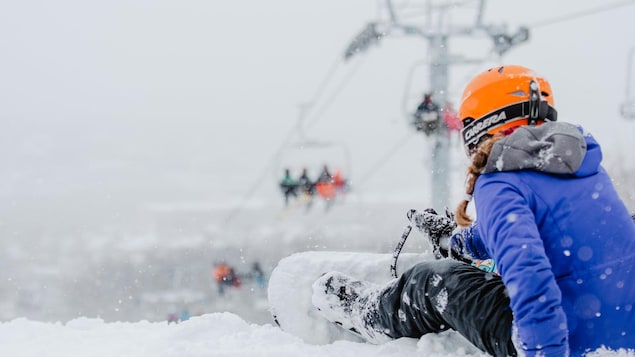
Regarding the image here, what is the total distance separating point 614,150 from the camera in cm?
2762

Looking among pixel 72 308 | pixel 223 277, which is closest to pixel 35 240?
pixel 72 308

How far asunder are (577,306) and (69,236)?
97.7 meters

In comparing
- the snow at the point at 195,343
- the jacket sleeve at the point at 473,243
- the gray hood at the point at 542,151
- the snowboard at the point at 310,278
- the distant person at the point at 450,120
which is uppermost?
the distant person at the point at 450,120

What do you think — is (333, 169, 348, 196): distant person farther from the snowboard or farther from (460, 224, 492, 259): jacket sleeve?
(460, 224, 492, 259): jacket sleeve

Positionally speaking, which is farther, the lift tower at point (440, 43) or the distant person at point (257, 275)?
the distant person at point (257, 275)

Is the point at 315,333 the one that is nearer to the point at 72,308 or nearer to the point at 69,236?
the point at 72,308

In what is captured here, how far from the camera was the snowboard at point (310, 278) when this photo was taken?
2.94 metres

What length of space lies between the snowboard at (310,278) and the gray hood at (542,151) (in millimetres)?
1225

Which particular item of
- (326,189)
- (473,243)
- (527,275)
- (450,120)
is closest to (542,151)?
(527,275)

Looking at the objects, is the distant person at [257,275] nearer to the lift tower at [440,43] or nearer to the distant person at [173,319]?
the distant person at [173,319]

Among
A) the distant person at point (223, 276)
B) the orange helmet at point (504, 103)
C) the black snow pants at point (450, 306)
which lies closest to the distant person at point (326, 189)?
the distant person at point (223, 276)

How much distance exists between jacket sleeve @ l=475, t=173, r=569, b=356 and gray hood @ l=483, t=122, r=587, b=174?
8 centimetres

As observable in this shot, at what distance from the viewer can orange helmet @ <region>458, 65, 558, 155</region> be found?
2.09 meters

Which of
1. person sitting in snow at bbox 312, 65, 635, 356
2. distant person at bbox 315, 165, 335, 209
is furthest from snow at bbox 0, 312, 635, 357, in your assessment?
distant person at bbox 315, 165, 335, 209
